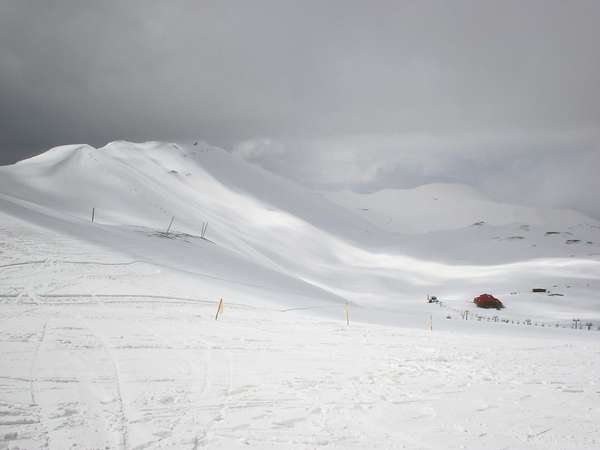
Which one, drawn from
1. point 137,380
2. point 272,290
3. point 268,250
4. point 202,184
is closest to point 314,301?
point 272,290

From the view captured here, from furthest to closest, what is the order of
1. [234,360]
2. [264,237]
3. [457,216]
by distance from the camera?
[457,216]
[264,237]
[234,360]

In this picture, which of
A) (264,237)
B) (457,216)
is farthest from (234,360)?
(457,216)

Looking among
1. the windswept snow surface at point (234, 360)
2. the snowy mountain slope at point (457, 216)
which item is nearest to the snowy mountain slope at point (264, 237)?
the windswept snow surface at point (234, 360)

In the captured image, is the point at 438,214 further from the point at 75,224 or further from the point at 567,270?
the point at 75,224

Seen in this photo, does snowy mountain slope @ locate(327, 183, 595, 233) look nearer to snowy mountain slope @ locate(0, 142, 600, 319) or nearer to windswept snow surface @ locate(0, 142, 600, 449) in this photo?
snowy mountain slope @ locate(0, 142, 600, 319)

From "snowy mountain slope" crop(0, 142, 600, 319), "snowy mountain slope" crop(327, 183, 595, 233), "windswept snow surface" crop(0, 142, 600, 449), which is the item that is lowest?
"windswept snow surface" crop(0, 142, 600, 449)

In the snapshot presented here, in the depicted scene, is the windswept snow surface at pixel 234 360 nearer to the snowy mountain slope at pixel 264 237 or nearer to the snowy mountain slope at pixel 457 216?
the snowy mountain slope at pixel 264 237

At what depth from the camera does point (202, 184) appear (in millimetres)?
104625

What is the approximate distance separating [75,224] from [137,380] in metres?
23.9

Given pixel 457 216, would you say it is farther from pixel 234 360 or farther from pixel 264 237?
pixel 234 360

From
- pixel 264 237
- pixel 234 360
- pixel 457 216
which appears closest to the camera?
pixel 234 360

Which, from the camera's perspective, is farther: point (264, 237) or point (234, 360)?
point (264, 237)

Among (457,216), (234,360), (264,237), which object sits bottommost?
(234,360)

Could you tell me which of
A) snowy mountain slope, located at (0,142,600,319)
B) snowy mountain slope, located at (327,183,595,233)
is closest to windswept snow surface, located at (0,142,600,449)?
snowy mountain slope, located at (0,142,600,319)
